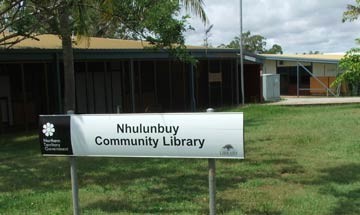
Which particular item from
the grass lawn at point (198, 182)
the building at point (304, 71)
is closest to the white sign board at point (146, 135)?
the grass lawn at point (198, 182)

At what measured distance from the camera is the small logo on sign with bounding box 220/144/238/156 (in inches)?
186

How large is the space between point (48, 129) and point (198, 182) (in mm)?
3195

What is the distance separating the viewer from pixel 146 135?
198 inches

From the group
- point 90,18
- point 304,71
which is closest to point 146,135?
point 90,18

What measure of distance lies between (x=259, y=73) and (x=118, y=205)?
2400cm

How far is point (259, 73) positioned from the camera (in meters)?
29.9

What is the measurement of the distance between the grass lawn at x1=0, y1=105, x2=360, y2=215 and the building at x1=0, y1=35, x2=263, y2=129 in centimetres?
409

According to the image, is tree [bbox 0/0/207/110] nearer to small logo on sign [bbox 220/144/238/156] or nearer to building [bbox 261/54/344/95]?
small logo on sign [bbox 220/144/238/156]

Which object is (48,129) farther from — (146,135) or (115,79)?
(115,79)

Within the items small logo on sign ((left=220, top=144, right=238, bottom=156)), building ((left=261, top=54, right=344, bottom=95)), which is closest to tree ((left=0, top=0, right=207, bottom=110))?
small logo on sign ((left=220, top=144, right=238, bottom=156))

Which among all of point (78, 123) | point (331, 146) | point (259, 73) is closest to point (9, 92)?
point (331, 146)

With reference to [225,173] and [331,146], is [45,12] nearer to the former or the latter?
[225,173]

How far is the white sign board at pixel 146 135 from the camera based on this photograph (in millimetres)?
4754

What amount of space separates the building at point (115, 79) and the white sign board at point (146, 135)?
7673mm
